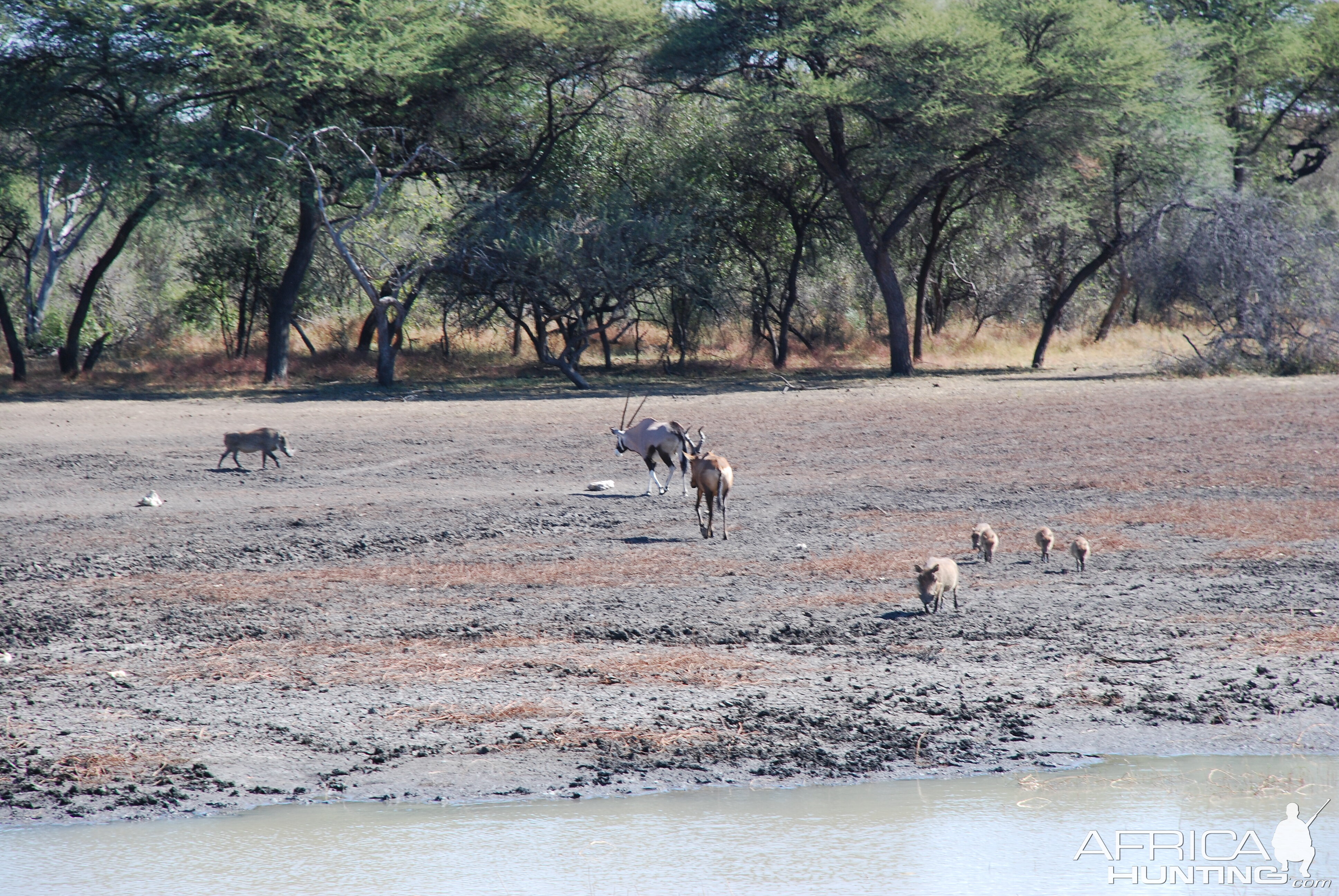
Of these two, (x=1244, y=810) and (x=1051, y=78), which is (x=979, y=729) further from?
(x=1051, y=78)

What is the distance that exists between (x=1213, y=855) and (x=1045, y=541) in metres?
4.53

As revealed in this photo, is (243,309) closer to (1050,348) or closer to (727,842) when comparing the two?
(1050,348)

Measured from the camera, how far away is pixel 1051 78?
93.4ft

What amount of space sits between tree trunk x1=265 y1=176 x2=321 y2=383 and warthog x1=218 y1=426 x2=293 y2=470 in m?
14.9

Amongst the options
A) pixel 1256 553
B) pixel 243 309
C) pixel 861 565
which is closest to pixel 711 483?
pixel 861 565

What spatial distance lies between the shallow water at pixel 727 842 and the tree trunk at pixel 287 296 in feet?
86.8

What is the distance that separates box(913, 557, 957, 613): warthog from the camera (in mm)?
8641

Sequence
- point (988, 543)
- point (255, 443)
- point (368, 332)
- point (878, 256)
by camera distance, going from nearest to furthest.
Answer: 1. point (988, 543)
2. point (255, 443)
3. point (878, 256)
4. point (368, 332)

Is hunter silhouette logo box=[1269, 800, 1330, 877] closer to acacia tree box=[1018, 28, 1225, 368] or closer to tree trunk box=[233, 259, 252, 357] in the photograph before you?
acacia tree box=[1018, 28, 1225, 368]

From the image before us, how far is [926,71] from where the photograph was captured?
2789cm

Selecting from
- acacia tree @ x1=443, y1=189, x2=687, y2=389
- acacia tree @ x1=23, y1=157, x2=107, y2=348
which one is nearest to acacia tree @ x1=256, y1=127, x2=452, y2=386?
acacia tree @ x1=443, y1=189, x2=687, y2=389

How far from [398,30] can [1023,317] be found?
23233mm

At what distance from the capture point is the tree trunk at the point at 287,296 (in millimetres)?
30859

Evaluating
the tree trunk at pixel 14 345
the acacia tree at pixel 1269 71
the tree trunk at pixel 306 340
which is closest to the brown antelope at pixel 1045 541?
the acacia tree at pixel 1269 71
